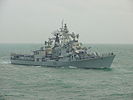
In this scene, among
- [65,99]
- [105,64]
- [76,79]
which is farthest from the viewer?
[105,64]

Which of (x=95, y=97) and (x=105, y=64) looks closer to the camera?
(x=95, y=97)

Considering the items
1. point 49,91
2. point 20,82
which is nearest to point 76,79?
point 20,82

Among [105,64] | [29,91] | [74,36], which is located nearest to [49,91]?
[29,91]

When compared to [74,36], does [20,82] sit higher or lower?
lower

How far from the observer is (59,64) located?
252 feet

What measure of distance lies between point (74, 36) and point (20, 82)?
32.2m

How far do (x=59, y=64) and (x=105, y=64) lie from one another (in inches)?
429

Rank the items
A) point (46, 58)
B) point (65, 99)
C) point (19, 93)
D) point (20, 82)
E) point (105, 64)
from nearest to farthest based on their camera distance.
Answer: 1. point (65, 99)
2. point (19, 93)
3. point (20, 82)
4. point (105, 64)
5. point (46, 58)

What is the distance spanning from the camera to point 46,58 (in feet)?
262

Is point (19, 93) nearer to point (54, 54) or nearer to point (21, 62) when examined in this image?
point (54, 54)

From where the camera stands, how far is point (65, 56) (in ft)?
251

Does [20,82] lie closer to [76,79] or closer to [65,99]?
[76,79]

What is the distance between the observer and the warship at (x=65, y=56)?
244ft

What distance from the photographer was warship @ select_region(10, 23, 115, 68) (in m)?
74.3
